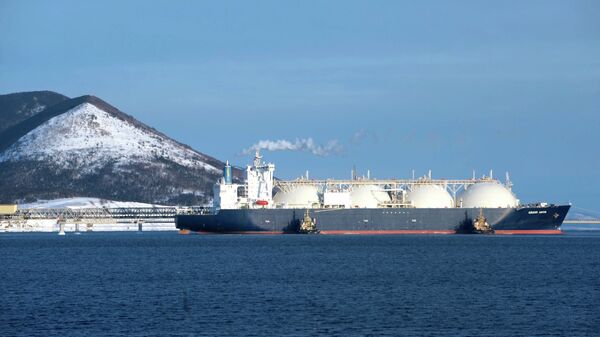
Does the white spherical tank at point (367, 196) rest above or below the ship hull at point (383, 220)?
above

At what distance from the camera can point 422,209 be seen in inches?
5955

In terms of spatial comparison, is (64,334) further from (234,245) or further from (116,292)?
(234,245)

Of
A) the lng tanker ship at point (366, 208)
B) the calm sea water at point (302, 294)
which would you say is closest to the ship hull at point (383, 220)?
the lng tanker ship at point (366, 208)

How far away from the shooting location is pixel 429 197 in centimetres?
15862

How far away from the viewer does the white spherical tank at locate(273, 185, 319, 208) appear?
517ft

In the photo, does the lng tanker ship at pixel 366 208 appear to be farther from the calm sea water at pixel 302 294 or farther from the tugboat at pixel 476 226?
the calm sea water at pixel 302 294

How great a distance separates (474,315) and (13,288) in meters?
27.1

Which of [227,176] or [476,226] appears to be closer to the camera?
[476,226]

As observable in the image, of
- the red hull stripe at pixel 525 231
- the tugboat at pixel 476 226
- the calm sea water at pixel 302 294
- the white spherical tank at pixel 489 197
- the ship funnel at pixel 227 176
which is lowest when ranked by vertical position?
the calm sea water at pixel 302 294

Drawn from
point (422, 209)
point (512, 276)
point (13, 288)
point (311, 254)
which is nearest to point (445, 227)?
point (422, 209)

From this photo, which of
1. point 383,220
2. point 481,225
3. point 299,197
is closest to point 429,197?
point 383,220

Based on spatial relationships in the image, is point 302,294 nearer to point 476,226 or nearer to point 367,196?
point 476,226

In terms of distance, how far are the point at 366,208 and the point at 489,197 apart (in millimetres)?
17079

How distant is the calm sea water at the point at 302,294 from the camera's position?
50.3 meters
